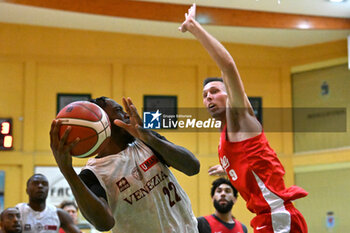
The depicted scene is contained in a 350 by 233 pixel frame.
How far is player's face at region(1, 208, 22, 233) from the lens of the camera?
24.7 feet

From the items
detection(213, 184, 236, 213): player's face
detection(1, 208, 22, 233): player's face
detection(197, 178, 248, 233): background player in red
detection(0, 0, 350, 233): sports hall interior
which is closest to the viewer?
detection(1, 208, 22, 233): player's face

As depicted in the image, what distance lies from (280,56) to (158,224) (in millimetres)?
10988

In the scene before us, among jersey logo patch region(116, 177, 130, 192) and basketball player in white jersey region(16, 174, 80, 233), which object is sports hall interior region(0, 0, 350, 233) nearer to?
basketball player in white jersey region(16, 174, 80, 233)

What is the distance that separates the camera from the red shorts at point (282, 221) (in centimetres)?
429

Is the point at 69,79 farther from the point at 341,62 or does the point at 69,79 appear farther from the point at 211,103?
the point at 211,103

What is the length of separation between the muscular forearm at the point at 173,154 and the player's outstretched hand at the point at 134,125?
1.9 inches

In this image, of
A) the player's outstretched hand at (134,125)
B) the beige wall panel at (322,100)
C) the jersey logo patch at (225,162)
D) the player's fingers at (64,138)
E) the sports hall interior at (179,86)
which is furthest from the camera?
the beige wall panel at (322,100)

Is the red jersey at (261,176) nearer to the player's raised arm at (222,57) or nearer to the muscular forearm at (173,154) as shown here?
the player's raised arm at (222,57)

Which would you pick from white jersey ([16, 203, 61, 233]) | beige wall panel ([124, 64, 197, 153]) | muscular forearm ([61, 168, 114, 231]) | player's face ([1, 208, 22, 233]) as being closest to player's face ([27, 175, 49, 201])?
white jersey ([16, 203, 61, 233])

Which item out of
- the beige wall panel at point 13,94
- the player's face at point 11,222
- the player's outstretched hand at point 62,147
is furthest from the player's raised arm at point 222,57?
the beige wall panel at point 13,94

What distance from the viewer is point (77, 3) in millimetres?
11891

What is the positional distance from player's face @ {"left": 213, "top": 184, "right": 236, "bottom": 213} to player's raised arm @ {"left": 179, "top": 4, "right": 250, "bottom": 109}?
14.9 feet

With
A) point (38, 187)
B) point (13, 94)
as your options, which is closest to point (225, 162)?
point (38, 187)

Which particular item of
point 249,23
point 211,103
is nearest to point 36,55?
point 249,23
